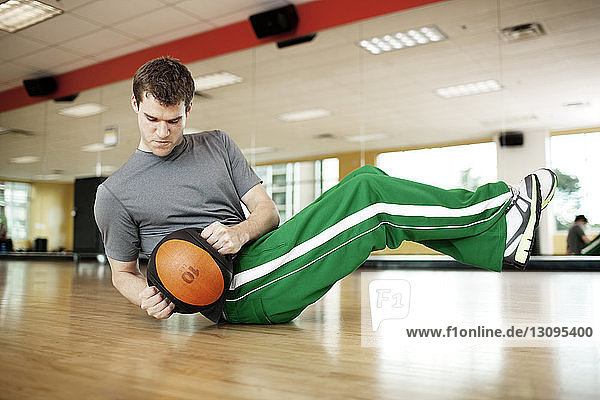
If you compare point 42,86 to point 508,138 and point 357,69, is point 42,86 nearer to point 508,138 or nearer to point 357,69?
point 357,69

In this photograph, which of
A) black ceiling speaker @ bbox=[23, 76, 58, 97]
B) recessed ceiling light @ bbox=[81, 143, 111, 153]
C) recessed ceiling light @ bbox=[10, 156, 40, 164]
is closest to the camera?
black ceiling speaker @ bbox=[23, 76, 58, 97]

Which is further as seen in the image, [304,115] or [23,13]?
[304,115]

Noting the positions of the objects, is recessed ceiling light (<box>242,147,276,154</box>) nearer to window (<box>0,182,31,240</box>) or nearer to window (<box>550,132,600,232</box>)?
window (<box>550,132,600,232</box>)

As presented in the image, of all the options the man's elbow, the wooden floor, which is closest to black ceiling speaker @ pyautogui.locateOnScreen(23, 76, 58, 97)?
the wooden floor

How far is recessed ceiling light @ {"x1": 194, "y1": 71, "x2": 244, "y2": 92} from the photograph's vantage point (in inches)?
277

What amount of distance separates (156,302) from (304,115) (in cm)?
625

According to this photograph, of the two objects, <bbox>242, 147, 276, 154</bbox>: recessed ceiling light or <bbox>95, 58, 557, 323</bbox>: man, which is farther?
<bbox>242, 147, 276, 154</bbox>: recessed ceiling light

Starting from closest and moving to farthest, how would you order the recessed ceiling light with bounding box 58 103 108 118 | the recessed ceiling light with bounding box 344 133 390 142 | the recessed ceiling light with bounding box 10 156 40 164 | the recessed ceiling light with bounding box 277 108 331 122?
the recessed ceiling light with bounding box 344 133 390 142 → the recessed ceiling light with bounding box 277 108 331 122 → the recessed ceiling light with bounding box 58 103 108 118 → the recessed ceiling light with bounding box 10 156 40 164

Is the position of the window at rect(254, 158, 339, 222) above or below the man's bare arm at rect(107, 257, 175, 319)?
above

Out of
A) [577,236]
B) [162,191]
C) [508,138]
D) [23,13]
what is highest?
[23,13]

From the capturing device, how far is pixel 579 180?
551 cm

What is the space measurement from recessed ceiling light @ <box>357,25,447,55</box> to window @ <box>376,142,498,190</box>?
1.26 m

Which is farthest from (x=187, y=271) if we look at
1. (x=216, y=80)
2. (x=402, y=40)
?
(x=216, y=80)

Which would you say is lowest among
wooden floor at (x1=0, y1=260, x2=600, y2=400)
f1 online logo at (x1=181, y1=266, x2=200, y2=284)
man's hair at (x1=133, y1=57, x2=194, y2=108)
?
wooden floor at (x1=0, y1=260, x2=600, y2=400)
